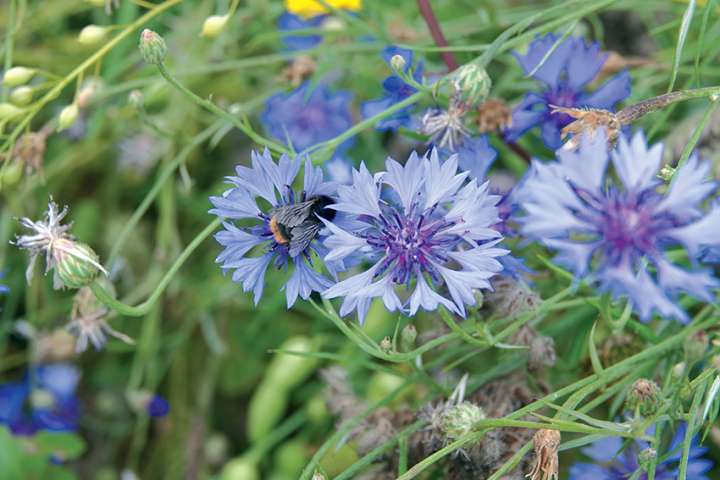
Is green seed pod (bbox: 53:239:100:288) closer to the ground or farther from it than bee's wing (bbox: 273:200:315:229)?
closer to the ground

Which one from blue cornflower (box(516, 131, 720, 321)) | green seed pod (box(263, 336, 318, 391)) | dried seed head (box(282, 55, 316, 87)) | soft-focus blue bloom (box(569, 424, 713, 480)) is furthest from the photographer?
green seed pod (box(263, 336, 318, 391))

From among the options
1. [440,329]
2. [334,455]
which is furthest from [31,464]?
[440,329]

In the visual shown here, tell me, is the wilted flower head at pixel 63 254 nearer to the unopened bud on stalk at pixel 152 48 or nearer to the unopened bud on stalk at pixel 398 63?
the unopened bud on stalk at pixel 152 48

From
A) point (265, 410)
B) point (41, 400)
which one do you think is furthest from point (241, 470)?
point (41, 400)

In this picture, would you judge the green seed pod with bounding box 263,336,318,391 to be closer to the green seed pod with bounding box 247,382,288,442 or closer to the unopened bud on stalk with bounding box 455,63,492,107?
the green seed pod with bounding box 247,382,288,442

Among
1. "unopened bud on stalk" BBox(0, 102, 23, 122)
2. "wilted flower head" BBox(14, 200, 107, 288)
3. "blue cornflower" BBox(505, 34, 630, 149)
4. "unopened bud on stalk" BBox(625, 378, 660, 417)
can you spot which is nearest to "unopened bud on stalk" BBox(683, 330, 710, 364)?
"unopened bud on stalk" BBox(625, 378, 660, 417)

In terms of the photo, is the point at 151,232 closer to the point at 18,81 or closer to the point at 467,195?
the point at 18,81

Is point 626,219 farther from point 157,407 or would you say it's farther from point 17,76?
point 157,407
